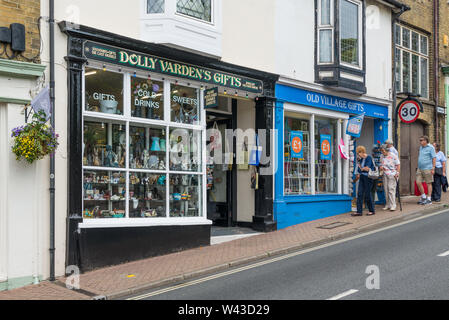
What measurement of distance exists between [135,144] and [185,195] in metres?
1.65

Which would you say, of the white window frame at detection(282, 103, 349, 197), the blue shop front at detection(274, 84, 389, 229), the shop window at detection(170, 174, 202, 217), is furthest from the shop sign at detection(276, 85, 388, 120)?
the shop window at detection(170, 174, 202, 217)

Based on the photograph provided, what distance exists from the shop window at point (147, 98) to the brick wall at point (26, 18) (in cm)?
204

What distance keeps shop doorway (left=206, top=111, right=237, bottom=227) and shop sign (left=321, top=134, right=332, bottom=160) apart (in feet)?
9.69

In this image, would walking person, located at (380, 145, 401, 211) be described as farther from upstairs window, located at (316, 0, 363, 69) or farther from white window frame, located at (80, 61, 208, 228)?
white window frame, located at (80, 61, 208, 228)

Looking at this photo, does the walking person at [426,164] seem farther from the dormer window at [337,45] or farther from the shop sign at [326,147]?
the shop sign at [326,147]

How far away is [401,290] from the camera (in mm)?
6043

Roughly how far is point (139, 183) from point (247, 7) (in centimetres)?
518

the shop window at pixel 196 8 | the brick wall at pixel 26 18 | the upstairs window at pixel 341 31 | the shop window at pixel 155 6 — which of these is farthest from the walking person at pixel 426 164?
the brick wall at pixel 26 18

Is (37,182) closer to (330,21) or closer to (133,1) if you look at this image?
(133,1)

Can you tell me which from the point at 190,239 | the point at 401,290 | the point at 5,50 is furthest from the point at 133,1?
the point at 401,290

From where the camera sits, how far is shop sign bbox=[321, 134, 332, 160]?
13.5 metres

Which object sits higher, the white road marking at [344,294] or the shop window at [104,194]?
the shop window at [104,194]

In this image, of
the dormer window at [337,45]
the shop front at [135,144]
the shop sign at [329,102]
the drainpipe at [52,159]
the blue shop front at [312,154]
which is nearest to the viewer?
the drainpipe at [52,159]

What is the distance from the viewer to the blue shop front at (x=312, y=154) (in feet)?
39.5
